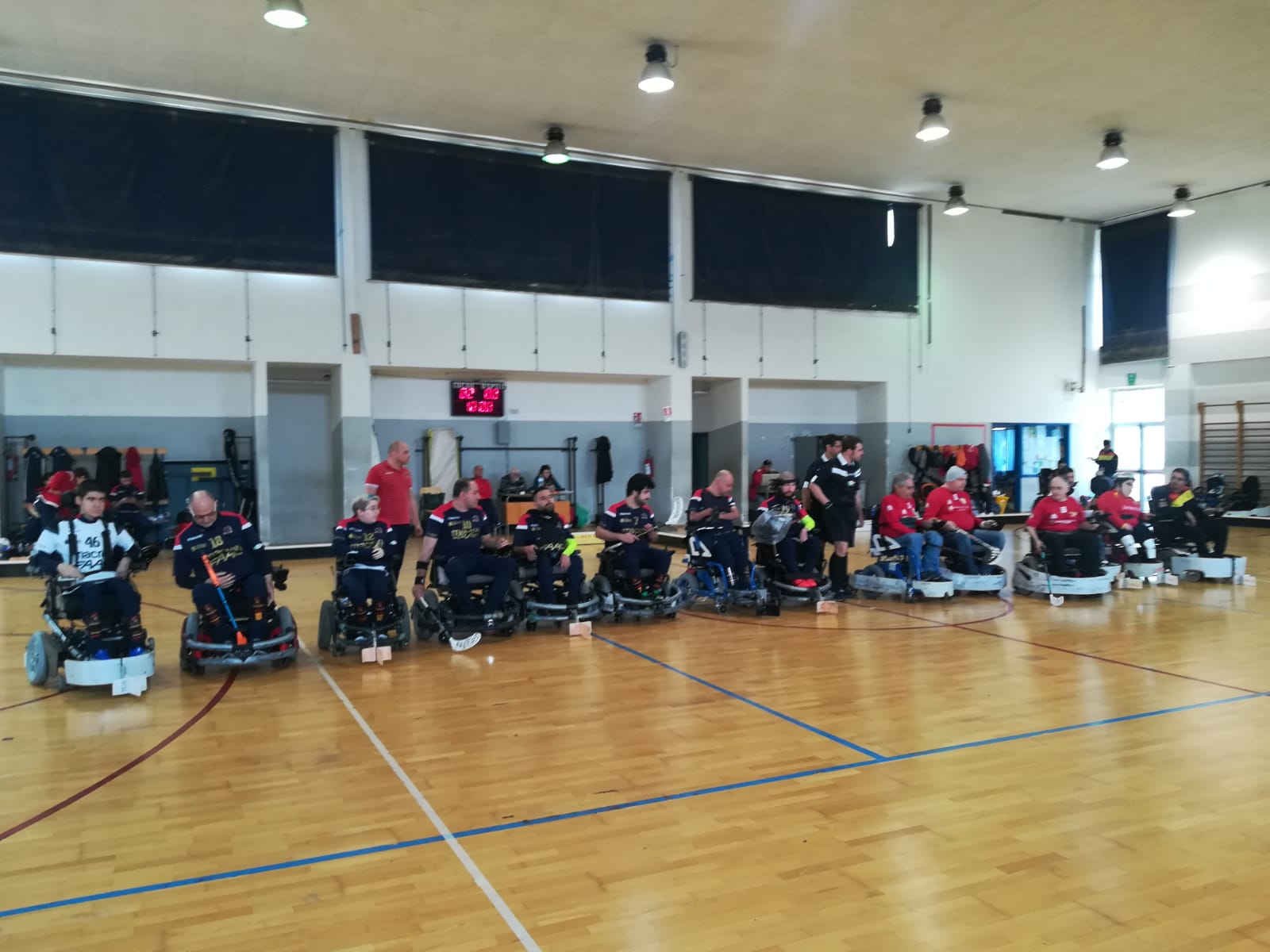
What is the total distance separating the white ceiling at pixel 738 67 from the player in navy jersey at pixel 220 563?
6208 mm

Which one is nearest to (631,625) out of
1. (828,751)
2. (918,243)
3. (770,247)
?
(828,751)

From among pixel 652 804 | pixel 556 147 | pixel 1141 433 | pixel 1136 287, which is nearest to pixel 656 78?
pixel 556 147

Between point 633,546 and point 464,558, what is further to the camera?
point 633,546

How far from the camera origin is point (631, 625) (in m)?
7.49

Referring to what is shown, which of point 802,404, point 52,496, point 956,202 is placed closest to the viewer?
point 52,496

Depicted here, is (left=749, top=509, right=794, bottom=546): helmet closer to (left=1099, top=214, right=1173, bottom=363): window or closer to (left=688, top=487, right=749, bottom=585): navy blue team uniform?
(left=688, top=487, right=749, bottom=585): navy blue team uniform

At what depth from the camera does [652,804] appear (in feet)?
11.7

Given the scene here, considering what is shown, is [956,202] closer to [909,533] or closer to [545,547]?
[909,533]

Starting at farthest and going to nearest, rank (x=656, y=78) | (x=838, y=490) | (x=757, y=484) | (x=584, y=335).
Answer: (x=757, y=484), (x=584, y=335), (x=656, y=78), (x=838, y=490)

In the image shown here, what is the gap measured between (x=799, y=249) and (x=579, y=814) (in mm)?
14049

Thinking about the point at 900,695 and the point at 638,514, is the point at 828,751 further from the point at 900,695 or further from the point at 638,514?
the point at 638,514

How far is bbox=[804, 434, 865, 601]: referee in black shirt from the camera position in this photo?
8312 millimetres

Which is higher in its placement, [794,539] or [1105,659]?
[794,539]

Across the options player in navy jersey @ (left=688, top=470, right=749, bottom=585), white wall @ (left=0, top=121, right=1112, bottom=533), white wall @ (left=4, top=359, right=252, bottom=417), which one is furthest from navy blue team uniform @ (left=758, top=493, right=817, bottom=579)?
white wall @ (left=4, top=359, right=252, bottom=417)
